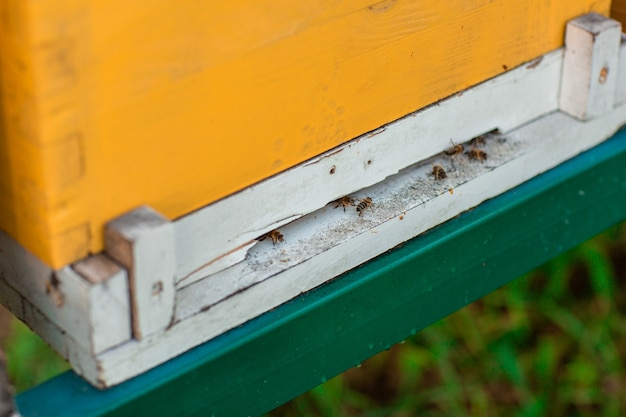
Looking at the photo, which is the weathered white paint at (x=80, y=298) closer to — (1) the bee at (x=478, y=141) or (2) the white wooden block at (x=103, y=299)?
(2) the white wooden block at (x=103, y=299)

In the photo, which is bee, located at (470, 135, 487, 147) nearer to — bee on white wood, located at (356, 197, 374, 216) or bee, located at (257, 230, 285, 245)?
bee on white wood, located at (356, 197, 374, 216)

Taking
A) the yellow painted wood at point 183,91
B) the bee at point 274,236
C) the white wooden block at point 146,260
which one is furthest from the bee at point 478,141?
the white wooden block at point 146,260

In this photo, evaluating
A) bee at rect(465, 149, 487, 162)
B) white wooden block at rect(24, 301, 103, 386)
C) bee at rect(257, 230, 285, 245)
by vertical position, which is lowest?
white wooden block at rect(24, 301, 103, 386)

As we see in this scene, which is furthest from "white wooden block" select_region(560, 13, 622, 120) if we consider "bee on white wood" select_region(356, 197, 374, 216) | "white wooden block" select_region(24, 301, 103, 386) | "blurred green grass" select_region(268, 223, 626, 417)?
"blurred green grass" select_region(268, 223, 626, 417)

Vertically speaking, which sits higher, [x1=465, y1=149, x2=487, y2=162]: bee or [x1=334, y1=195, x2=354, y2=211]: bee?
[x1=465, y1=149, x2=487, y2=162]: bee

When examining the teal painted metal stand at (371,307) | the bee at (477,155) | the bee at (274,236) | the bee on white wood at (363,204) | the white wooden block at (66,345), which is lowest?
the teal painted metal stand at (371,307)

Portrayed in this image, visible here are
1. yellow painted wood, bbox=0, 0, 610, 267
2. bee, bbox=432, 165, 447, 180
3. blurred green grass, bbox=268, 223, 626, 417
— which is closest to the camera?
yellow painted wood, bbox=0, 0, 610, 267
